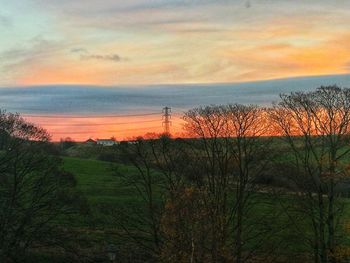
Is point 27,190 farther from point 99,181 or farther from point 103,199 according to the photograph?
point 99,181

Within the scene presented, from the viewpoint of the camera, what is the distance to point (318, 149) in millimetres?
39938

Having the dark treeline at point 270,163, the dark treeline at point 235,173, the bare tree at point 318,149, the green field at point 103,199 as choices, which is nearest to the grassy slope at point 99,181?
the green field at point 103,199

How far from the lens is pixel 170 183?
119 feet

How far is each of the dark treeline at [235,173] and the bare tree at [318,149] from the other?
0.07 meters

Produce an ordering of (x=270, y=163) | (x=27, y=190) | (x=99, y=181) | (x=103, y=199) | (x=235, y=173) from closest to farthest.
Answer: (x=27, y=190)
(x=270, y=163)
(x=235, y=173)
(x=103, y=199)
(x=99, y=181)

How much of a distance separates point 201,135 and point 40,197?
12313mm

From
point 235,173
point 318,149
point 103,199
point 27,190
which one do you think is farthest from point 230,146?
point 103,199

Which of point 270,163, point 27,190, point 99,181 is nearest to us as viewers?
point 27,190

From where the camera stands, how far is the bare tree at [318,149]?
123ft

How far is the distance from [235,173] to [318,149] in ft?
21.0

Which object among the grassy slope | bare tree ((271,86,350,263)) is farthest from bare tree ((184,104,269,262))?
the grassy slope

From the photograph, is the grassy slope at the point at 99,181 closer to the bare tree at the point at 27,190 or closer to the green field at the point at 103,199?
the green field at the point at 103,199

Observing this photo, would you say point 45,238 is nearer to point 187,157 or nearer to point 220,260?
point 187,157

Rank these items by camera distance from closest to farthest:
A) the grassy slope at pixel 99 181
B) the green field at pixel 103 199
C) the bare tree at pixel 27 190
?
the bare tree at pixel 27 190, the green field at pixel 103 199, the grassy slope at pixel 99 181
